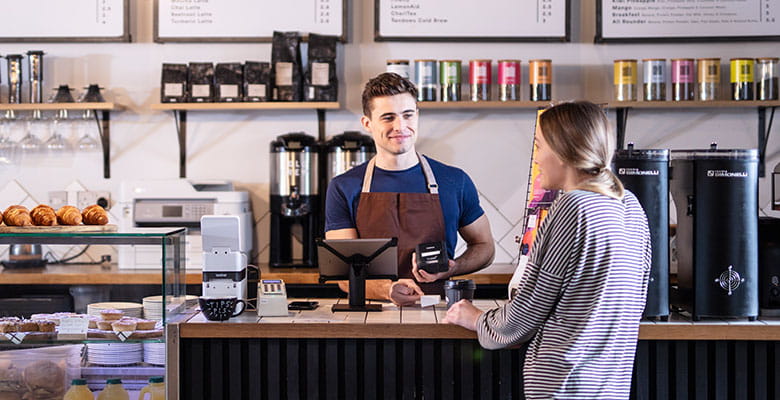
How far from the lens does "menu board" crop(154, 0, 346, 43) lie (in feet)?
14.5

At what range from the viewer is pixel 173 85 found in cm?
425

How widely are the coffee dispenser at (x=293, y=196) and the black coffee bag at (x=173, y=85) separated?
0.54m

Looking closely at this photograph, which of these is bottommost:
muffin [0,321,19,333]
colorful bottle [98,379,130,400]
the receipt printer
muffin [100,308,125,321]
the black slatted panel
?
colorful bottle [98,379,130,400]

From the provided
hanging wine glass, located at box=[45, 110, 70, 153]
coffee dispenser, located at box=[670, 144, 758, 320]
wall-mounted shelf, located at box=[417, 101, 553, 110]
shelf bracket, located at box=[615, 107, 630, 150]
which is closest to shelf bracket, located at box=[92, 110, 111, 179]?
hanging wine glass, located at box=[45, 110, 70, 153]

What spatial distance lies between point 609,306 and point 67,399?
1.41 m

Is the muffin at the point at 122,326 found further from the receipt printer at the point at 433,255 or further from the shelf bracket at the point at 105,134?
the shelf bracket at the point at 105,134

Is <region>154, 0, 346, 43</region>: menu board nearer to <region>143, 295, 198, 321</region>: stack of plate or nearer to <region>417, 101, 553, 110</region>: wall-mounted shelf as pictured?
<region>417, 101, 553, 110</region>: wall-mounted shelf

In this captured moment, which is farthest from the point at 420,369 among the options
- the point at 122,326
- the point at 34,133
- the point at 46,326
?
the point at 34,133

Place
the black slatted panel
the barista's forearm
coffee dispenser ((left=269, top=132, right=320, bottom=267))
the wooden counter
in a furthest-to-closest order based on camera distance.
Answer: coffee dispenser ((left=269, top=132, right=320, bottom=267)) < the wooden counter < the barista's forearm < the black slatted panel

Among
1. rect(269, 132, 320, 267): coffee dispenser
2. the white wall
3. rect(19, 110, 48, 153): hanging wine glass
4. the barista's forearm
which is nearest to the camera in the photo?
the barista's forearm

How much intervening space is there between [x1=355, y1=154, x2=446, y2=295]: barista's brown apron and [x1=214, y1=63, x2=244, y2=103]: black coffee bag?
1500 millimetres

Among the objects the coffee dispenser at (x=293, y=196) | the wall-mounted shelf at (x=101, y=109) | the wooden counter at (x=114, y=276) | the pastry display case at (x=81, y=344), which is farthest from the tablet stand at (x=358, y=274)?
the wall-mounted shelf at (x=101, y=109)

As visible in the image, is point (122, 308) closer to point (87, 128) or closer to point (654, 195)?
point (654, 195)

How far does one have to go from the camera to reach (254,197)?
14.8ft
